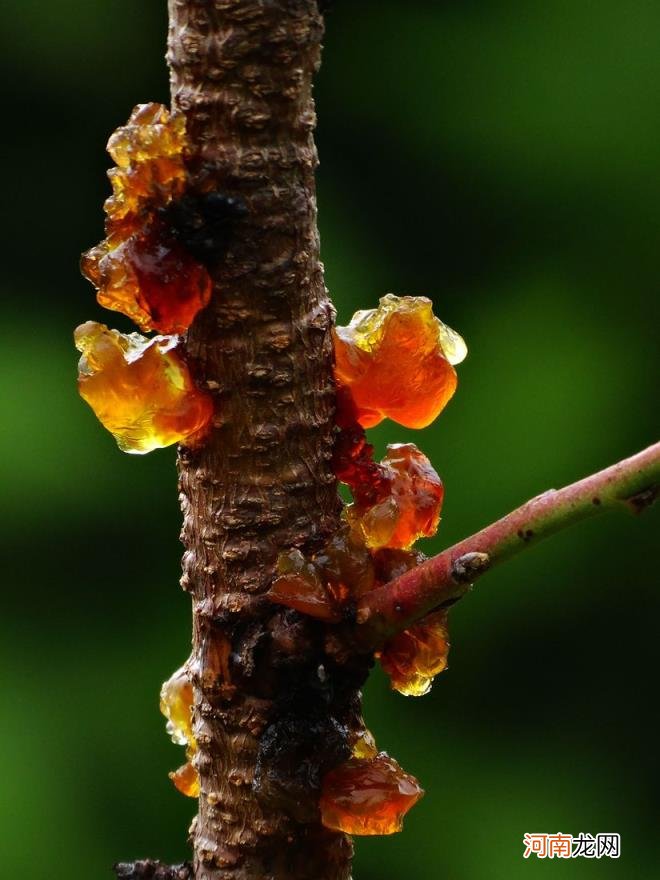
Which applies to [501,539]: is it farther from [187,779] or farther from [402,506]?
[187,779]

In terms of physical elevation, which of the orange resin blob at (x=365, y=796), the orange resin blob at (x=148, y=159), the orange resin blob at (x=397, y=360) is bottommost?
the orange resin blob at (x=365, y=796)

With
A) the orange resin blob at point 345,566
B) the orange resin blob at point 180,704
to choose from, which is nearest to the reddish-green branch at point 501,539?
the orange resin blob at point 345,566

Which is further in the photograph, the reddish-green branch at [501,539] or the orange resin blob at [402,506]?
the orange resin blob at [402,506]

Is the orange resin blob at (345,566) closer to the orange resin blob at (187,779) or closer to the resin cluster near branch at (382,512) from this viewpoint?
the resin cluster near branch at (382,512)

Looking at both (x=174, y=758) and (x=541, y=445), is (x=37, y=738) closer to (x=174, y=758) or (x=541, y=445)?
(x=174, y=758)

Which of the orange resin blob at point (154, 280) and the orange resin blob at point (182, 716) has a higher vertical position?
the orange resin blob at point (154, 280)

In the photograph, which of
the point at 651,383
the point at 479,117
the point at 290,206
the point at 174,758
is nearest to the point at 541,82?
the point at 479,117
